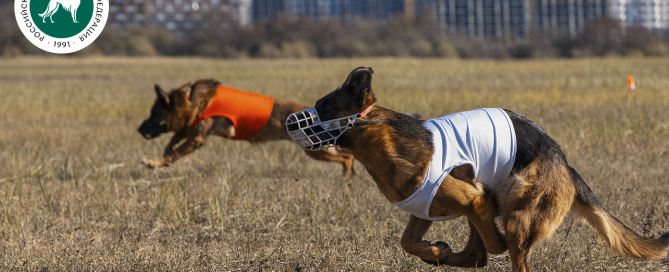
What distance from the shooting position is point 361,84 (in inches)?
129

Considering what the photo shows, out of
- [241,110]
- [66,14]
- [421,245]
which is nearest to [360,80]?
[421,245]

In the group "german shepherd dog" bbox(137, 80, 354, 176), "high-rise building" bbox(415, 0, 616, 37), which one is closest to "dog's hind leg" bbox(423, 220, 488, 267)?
"german shepherd dog" bbox(137, 80, 354, 176)

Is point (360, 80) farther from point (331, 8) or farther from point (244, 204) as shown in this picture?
point (331, 8)

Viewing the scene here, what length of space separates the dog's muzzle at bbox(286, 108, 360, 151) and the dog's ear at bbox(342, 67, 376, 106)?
12cm

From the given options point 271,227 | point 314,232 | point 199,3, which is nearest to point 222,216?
point 271,227

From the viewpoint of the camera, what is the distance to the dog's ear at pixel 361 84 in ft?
10.6

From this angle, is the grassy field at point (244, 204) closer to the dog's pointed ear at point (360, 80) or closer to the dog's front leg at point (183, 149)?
the dog's front leg at point (183, 149)

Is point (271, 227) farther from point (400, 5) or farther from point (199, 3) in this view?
point (400, 5)

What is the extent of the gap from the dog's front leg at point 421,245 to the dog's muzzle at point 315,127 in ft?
2.64

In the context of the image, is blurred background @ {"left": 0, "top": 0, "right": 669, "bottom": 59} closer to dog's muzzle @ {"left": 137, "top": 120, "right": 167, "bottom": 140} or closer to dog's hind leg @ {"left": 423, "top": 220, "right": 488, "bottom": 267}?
dog's muzzle @ {"left": 137, "top": 120, "right": 167, "bottom": 140}

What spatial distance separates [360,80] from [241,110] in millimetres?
4127

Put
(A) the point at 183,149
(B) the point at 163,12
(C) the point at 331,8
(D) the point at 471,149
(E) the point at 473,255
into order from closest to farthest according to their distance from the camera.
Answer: (D) the point at 471,149 < (E) the point at 473,255 < (A) the point at 183,149 < (B) the point at 163,12 < (C) the point at 331,8

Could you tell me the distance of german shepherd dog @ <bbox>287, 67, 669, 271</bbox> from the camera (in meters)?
3.30

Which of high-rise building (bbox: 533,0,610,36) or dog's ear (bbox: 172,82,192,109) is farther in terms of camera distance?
high-rise building (bbox: 533,0,610,36)
